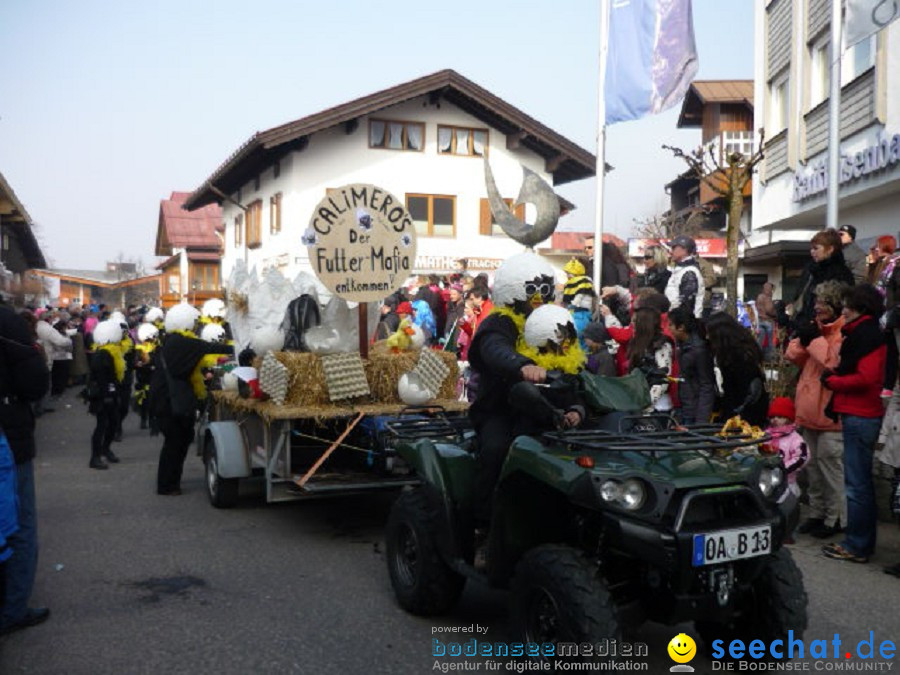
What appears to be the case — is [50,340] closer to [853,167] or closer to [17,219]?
[17,219]

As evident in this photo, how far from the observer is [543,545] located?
12.8ft

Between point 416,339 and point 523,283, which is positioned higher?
point 523,283

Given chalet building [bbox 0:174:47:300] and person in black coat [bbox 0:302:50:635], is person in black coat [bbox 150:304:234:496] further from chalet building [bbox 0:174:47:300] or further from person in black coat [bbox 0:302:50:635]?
person in black coat [bbox 0:302:50:635]

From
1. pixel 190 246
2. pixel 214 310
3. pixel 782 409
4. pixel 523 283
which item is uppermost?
pixel 190 246

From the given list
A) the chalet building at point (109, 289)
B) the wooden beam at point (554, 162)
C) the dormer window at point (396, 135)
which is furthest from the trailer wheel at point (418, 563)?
the chalet building at point (109, 289)

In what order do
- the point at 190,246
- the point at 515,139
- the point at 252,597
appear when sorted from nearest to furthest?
the point at 252,597, the point at 515,139, the point at 190,246

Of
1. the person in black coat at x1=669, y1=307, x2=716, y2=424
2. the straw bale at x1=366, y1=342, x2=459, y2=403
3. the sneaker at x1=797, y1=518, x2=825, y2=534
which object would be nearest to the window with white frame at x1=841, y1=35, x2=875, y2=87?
the person in black coat at x1=669, y1=307, x2=716, y2=424

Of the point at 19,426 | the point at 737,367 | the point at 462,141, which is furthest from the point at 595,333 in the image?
the point at 462,141

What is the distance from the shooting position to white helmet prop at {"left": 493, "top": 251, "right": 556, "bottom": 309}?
4.60 metres

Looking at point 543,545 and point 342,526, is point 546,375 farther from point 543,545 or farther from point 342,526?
point 342,526

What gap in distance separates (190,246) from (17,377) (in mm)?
43946

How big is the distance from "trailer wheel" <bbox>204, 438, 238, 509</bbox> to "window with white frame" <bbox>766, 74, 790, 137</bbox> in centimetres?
1460

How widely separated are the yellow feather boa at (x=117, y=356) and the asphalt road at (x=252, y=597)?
9.20ft

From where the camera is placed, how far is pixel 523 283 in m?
4.59
